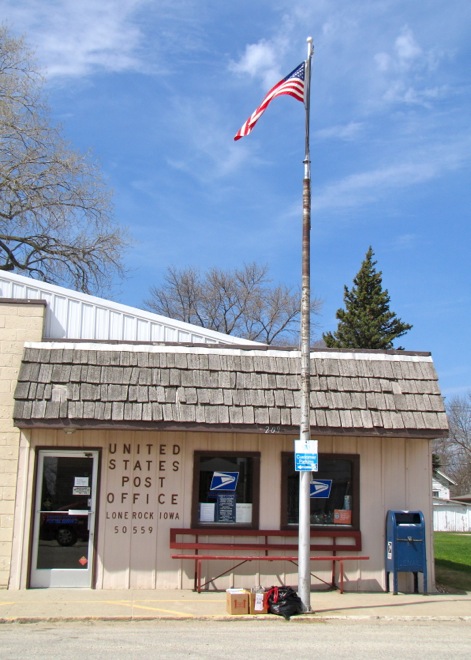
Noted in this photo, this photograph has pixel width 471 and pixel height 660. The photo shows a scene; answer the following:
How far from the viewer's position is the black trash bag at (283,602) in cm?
1050

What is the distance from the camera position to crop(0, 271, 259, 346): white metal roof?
1368 centimetres

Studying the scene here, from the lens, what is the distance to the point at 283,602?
10.6m

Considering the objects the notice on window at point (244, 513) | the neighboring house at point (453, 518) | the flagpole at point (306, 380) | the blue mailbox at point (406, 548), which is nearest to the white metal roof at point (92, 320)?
the flagpole at point (306, 380)

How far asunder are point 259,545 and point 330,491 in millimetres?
1530

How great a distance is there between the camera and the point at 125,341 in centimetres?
1334

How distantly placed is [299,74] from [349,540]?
7.56 metres

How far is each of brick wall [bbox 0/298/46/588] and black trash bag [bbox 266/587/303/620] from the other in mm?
4348

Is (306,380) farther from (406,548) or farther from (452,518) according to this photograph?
(452,518)

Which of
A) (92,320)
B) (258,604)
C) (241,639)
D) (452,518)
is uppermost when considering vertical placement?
(92,320)

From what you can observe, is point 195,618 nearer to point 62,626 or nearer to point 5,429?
point 62,626

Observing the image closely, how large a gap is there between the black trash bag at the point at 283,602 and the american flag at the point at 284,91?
698cm

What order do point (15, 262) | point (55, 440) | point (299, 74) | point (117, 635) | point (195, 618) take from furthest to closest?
point (15, 262) → point (55, 440) → point (299, 74) → point (195, 618) → point (117, 635)

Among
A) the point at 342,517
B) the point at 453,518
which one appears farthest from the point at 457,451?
the point at 342,517

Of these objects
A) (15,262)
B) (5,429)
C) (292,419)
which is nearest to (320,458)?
(292,419)
